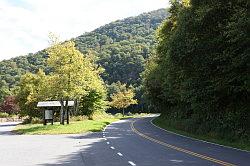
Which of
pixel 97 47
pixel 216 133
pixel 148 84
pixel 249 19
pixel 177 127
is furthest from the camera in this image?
pixel 97 47

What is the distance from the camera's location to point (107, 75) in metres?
154

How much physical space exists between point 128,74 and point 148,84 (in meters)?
89.5

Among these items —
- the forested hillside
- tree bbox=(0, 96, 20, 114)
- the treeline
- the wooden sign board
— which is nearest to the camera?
the treeline

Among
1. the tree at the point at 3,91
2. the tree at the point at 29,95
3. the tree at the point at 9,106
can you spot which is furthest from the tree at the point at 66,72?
the tree at the point at 3,91

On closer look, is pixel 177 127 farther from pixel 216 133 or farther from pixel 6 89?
pixel 6 89

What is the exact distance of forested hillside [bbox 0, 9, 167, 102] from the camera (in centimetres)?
15088

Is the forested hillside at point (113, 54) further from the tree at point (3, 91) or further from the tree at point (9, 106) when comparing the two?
the tree at point (9, 106)

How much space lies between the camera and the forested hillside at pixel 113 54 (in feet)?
495

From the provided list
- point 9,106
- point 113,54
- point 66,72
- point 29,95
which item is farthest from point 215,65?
point 113,54

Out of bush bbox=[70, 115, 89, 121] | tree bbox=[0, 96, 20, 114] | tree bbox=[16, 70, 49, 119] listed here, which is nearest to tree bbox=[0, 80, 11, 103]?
tree bbox=[0, 96, 20, 114]

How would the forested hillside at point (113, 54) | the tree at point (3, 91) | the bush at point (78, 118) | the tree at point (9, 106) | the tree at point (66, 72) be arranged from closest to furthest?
1. the tree at point (66, 72)
2. the bush at point (78, 118)
3. the tree at point (9, 106)
4. the tree at point (3, 91)
5. the forested hillside at point (113, 54)

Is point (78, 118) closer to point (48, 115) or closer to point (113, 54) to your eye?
point (48, 115)

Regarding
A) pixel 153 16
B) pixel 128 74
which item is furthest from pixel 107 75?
pixel 153 16

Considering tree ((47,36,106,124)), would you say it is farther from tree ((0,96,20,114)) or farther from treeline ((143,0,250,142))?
tree ((0,96,20,114))
